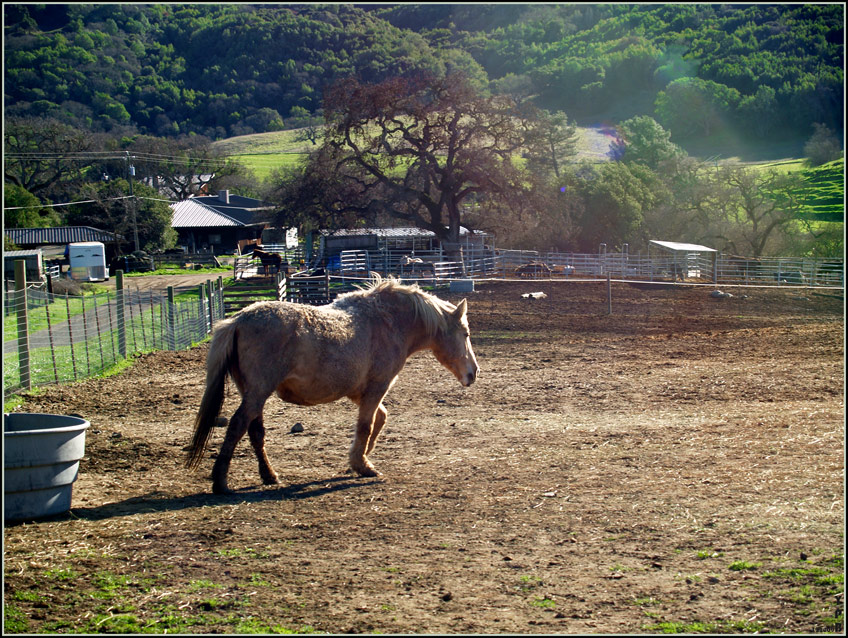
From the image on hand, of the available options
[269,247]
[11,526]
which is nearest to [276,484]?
[11,526]

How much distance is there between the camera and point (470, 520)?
15.9 ft

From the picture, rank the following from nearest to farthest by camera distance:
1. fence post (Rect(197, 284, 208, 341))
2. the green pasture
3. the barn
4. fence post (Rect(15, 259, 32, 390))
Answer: fence post (Rect(15, 259, 32, 390)) → fence post (Rect(197, 284, 208, 341)) → the barn → the green pasture

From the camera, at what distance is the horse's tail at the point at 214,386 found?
5.55 meters

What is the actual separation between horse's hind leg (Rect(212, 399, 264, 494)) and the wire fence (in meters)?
5.29

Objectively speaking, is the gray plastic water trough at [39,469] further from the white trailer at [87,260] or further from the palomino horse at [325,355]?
the white trailer at [87,260]

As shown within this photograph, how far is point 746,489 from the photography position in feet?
17.6

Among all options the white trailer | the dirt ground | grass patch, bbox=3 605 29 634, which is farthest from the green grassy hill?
grass patch, bbox=3 605 29 634

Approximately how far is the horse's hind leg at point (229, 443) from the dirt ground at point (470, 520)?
19cm

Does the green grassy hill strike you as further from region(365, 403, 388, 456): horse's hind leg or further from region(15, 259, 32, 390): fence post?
region(15, 259, 32, 390): fence post

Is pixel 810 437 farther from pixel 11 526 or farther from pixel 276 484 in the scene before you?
pixel 11 526

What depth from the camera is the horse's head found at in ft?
23.2

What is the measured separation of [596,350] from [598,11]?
185m

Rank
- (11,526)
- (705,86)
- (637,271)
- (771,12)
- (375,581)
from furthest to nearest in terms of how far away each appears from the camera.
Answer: (771,12) → (705,86) → (637,271) → (11,526) → (375,581)

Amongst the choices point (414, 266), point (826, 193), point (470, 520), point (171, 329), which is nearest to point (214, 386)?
point (470, 520)
